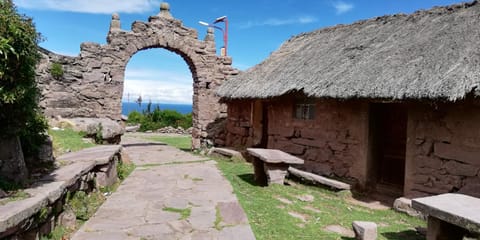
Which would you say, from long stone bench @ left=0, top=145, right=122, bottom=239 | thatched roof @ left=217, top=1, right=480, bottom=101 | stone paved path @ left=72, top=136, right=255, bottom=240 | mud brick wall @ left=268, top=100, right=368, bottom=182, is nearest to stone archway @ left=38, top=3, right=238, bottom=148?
thatched roof @ left=217, top=1, right=480, bottom=101

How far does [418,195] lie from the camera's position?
243 inches

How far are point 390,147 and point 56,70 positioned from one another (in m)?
8.88

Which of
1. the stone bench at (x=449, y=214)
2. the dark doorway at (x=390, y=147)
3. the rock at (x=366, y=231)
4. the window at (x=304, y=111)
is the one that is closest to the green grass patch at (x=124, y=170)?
the window at (x=304, y=111)

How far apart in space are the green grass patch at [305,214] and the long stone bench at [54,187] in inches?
85.9

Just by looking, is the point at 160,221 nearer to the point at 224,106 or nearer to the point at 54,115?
the point at 54,115

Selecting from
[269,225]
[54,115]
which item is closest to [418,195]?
[269,225]

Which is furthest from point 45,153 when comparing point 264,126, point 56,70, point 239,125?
point 239,125

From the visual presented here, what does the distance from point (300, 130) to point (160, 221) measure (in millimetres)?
4927

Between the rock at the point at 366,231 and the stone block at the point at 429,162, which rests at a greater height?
the stone block at the point at 429,162

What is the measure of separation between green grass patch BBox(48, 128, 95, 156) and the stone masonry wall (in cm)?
448

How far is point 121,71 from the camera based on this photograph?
11.4 meters

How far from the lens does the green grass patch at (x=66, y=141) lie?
6565mm

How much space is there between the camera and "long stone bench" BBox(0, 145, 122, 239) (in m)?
2.94

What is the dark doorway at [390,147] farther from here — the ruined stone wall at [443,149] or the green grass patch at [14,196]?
the green grass patch at [14,196]
